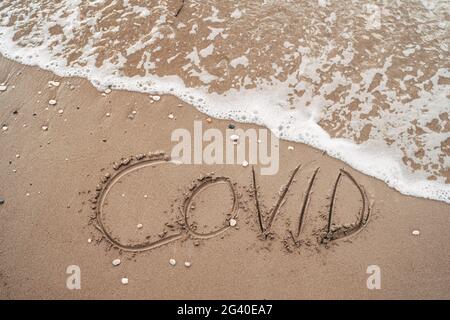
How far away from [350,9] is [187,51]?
238 cm

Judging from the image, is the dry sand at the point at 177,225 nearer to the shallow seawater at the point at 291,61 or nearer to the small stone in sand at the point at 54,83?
the shallow seawater at the point at 291,61

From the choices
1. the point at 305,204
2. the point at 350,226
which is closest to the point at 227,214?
the point at 305,204

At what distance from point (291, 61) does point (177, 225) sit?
103 inches

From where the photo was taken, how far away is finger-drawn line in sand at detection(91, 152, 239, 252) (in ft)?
11.9

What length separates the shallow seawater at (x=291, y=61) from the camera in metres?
4.34

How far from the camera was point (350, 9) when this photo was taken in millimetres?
5457

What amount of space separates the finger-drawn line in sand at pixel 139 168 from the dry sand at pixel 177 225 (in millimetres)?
20

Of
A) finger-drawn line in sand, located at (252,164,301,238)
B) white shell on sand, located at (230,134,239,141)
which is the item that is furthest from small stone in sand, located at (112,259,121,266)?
white shell on sand, located at (230,134,239,141)

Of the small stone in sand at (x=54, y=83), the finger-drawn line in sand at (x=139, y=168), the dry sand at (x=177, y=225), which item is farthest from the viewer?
the small stone in sand at (x=54, y=83)

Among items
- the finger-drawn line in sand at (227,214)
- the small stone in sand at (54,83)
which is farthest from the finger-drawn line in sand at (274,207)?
the small stone in sand at (54,83)

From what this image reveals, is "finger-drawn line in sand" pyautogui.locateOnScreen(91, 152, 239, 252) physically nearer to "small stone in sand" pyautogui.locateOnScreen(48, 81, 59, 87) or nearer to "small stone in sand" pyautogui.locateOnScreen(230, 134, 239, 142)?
A: "small stone in sand" pyautogui.locateOnScreen(230, 134, 239, 142)

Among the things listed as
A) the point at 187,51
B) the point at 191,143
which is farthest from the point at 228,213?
the point at 187,51

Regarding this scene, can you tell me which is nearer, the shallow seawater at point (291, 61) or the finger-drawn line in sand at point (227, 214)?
the finger-drawn line in sand at point (227, 214)

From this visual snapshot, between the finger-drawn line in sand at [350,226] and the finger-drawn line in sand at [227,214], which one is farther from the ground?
the finger-drawn line in sand at [227,214]
